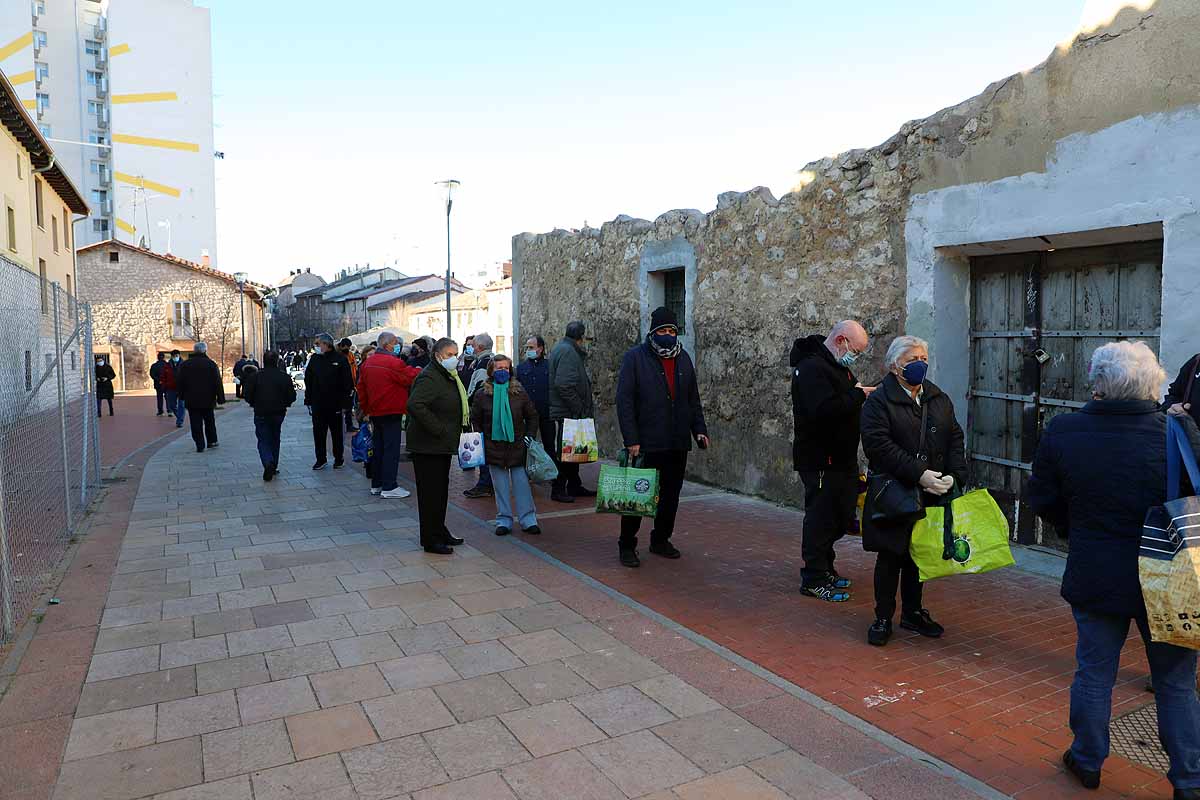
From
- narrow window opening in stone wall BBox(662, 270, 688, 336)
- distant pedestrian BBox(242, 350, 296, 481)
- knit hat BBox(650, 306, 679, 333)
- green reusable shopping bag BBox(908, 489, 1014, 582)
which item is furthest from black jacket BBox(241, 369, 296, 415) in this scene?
green reusable shopping bag BBox(908, 489, 1014, 582)

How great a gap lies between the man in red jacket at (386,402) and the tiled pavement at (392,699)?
8.22ft

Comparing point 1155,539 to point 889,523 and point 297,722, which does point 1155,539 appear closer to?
point 889,523

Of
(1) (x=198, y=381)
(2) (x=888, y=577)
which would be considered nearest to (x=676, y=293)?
(2) (x=888, y=577)

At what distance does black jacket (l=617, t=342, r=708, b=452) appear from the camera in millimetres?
5691

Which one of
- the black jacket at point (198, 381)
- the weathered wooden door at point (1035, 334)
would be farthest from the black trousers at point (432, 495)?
the black jacket at point (198, 381)

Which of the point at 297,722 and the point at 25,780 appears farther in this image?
the point at 297,722

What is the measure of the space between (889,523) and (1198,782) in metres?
1.68

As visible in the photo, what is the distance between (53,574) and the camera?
5.71 m

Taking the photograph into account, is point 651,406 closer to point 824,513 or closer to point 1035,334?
point 824,513

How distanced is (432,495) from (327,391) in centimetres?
482

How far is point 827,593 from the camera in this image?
506 centimetres

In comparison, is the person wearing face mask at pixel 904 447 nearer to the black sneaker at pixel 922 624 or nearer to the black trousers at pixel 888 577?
the black trousers at pixel 888 577

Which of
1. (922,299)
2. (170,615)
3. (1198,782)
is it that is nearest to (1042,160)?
(922,299)

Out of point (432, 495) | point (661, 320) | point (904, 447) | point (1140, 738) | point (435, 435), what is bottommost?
point (1140, 738)
